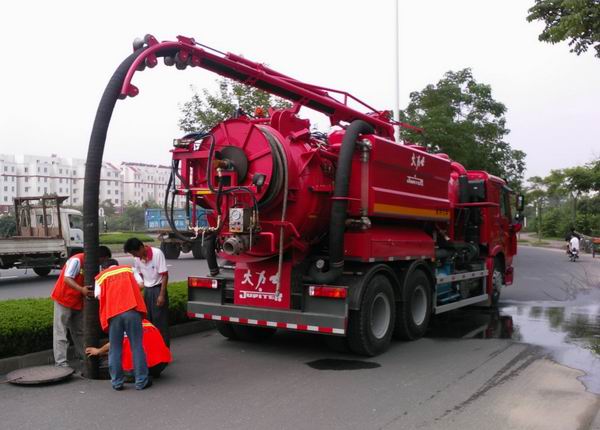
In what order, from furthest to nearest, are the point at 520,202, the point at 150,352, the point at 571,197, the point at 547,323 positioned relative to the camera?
the point at 571,197 < the point at 520,202 < the point at 547,323 < the point at 150,352

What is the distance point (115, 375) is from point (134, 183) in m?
89.7

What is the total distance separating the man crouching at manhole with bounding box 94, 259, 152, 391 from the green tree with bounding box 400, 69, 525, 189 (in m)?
16.1

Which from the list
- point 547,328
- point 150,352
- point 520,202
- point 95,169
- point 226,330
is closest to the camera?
point 95,169

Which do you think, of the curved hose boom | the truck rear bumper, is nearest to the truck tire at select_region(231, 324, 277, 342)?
the truck rear bumper

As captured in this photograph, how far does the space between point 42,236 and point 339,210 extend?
13864 mm

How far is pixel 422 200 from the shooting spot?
815 centimetres

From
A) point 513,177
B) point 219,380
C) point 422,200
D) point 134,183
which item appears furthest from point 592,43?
point 134,183

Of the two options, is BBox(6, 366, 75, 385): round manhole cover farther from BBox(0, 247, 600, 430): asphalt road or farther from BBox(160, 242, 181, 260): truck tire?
BBox(160, 242, 181, 260): truck tire

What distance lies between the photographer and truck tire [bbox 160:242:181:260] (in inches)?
1007

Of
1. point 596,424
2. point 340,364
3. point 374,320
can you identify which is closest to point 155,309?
point 340,364

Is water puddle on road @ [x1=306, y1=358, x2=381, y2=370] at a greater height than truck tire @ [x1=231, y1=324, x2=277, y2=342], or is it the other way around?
truck tire @ [x1=231, y1=324, x2=277, y2=342]

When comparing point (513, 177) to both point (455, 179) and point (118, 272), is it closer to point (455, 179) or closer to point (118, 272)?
point (455, 179)

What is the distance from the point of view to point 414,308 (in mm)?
8203

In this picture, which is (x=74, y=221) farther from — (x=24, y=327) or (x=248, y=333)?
(x=24, y=327)
